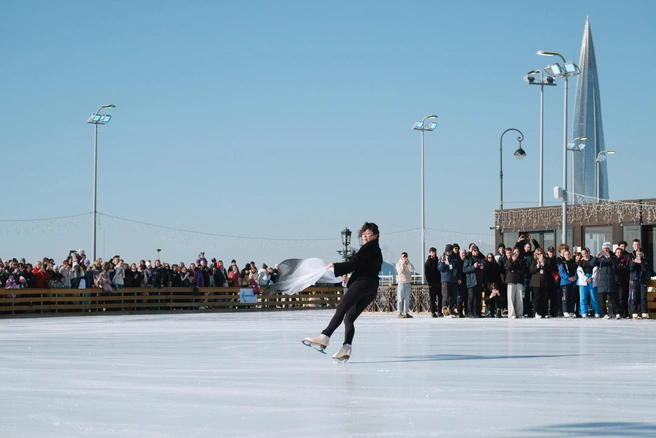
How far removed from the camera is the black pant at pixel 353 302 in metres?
11.7

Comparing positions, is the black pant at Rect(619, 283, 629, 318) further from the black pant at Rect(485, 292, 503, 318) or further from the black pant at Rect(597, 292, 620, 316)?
the black pant at Rect(485, 292, 503, 318)

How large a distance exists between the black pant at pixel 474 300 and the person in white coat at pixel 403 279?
1576 millimetres

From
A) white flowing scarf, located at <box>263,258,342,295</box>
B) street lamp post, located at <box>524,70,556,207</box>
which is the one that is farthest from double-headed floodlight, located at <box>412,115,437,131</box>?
white flowing scarf, located at <box>263,258,342,295</box>

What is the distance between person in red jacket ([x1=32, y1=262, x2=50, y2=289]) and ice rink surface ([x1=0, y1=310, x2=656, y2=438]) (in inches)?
656

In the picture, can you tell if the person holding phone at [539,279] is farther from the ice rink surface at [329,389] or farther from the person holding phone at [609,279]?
the ice rink surface at [329,389]

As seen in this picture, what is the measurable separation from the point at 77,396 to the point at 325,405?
2.08 metres

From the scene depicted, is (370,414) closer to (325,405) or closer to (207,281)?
(325,405)

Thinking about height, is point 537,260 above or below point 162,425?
above

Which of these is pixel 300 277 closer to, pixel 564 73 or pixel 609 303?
pixel 609 303

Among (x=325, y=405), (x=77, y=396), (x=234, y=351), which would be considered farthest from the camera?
(x=234, y=351)

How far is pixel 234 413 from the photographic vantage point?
7211 millimetres

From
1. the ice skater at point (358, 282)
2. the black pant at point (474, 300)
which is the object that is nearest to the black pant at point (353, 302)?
the ice skater at point (358, 282)

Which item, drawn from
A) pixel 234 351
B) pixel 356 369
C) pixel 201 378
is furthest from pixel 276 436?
pixel 234 351

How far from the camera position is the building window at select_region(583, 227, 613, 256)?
139ft
